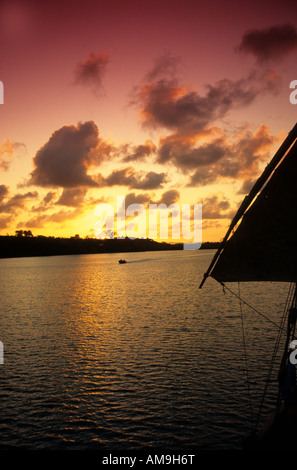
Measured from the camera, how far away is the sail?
12.0m

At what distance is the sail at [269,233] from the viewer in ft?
39.3

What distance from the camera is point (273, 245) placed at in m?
13.2

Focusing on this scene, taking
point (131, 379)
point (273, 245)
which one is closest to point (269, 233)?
point (273, 245)

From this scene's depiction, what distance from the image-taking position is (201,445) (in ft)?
56.1

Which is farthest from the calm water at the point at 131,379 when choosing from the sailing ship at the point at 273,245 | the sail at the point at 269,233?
the sail at the point at 269,233

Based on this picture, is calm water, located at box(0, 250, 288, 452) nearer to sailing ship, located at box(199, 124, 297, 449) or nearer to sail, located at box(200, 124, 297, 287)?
sailing ship, located at box(199, 124, 297, 449)

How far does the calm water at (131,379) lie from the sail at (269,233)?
356 inches

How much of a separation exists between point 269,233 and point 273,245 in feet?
1.89

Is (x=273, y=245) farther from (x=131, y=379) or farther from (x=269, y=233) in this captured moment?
(x=131, y=379)

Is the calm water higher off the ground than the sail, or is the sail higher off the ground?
the sail

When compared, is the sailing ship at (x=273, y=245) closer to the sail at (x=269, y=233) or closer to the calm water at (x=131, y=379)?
the sail at (x=269, y=233)

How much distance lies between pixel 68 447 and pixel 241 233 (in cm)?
1375

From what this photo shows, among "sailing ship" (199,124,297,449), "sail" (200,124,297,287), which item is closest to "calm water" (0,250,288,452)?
"sailing ship" (199,124,297,449)
